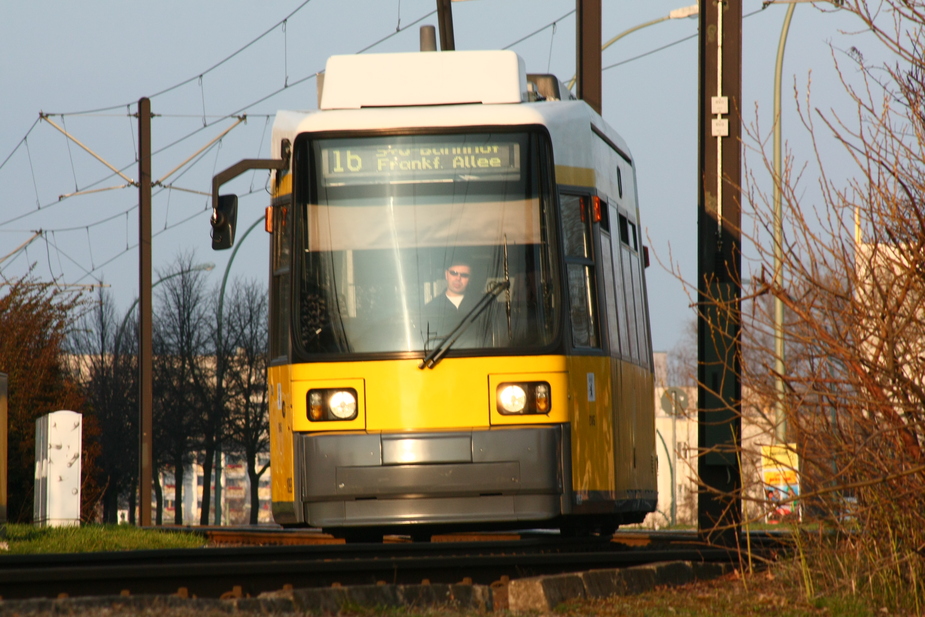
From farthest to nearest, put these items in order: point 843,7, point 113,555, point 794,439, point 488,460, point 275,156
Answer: point 275,156 < point 488,460 < point 113,555 < point 794,439 < point 843,7

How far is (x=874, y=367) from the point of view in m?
6.64

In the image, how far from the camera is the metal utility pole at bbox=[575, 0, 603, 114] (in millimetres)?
14711

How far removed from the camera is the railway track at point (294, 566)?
6.46m

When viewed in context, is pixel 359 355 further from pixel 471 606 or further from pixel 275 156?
pixel 471 606

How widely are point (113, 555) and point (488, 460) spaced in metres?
2.45

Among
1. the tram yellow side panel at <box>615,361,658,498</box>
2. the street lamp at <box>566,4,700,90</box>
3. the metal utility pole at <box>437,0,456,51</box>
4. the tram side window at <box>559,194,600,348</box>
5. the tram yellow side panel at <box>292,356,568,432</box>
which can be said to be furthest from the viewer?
the street lamp at <box>566,4,700,90</box>

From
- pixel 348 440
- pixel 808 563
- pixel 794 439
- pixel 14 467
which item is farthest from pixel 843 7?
pixel 14 467

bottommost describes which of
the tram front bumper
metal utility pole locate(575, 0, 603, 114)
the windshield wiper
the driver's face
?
the tram front bumper

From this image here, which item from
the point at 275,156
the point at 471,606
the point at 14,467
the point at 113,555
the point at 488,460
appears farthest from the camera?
the point at 14,467

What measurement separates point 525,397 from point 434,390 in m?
0.62

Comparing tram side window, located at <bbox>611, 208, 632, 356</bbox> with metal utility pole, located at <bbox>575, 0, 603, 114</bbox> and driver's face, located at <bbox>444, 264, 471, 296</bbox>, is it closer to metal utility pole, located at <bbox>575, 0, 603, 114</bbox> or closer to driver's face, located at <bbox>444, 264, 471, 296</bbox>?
driver's face, located at <bbox>444, 264, 471, 296</bbox>

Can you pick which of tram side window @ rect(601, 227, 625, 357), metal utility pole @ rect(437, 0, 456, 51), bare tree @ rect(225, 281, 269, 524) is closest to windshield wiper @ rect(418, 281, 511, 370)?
tram side window @ rect(601, 227, 625, 357)

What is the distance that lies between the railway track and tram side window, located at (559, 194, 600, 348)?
1.47 m

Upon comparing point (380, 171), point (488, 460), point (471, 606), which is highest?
point (380, 171)
